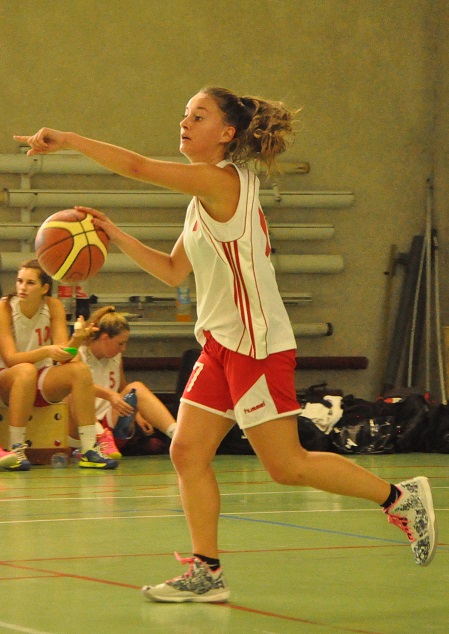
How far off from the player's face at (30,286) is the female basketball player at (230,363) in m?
4.10

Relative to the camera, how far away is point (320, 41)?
10.7m

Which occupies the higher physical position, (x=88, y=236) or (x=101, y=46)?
(x=101, y=46)

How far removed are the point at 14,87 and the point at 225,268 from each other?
7.31 meters

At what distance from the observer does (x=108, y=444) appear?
770cm

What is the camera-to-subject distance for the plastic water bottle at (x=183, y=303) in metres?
9.88

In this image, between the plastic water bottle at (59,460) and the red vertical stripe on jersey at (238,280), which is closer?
the red vertical stripe on jersey at (238,280)

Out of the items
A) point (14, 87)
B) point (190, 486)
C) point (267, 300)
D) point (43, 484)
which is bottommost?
point (43, 484)

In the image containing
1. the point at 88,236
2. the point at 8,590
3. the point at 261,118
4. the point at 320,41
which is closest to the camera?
the point at 8,590

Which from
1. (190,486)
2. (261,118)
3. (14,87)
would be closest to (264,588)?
(190,486)

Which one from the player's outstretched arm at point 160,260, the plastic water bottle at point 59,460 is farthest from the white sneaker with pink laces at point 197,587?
the plastic water bottle at point 59,460

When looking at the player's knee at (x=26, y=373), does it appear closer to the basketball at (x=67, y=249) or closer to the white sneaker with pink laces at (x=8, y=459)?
the white sneaker with pink laces at (x=8, y=459)

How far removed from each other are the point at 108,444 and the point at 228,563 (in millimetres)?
4083

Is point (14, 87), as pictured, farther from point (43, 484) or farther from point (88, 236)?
point (88, 236)

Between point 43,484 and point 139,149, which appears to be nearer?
point 43,484
